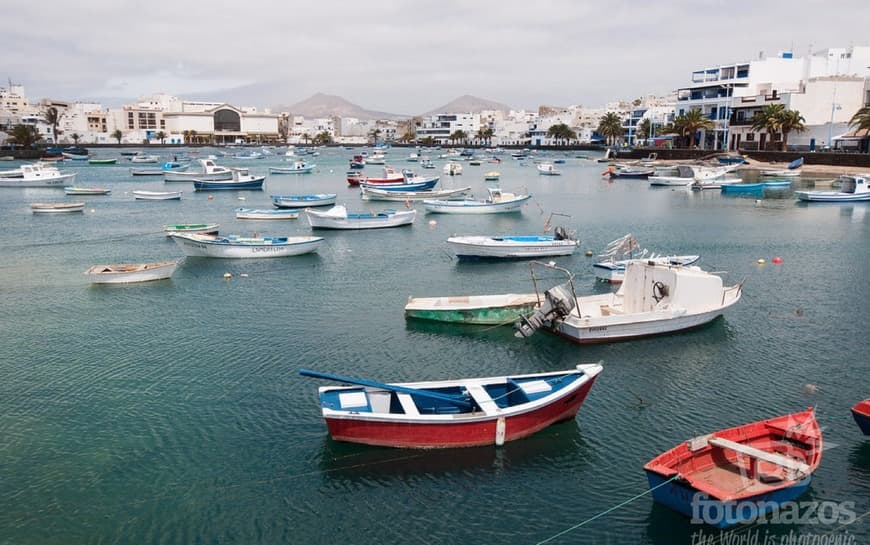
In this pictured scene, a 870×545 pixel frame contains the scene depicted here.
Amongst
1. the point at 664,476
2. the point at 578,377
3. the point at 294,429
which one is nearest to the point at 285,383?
the point at 294,429

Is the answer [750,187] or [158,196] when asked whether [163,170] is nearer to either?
[158,196]

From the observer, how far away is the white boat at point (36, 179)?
83688 millimetres

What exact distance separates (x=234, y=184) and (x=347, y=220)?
118 feet

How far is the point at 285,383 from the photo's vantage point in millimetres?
19469

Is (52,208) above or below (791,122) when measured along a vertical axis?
below

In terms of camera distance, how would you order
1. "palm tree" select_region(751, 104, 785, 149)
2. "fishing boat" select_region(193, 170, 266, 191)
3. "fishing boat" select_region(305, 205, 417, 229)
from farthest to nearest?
"palm tree" select_region(751, 104, 785, 149), "fishing boat" select_region(193, 170, 266, 191), "fishing boat" select_region(305, 205, 417, 229)

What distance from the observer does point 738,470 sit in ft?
44.4

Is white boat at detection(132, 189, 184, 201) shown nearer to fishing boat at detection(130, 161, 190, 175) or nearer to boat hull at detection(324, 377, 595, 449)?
fishing boat at detection(130, 161, 190, 175)

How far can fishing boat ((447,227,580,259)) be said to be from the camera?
36.3 meters

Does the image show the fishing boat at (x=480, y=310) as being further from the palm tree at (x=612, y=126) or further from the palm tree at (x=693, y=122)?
the palm tree at (x=612, y=126)

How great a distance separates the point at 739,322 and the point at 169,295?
24265 millimetres

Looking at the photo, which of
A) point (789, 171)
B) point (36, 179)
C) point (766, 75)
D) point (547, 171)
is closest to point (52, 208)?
point (36, 179)

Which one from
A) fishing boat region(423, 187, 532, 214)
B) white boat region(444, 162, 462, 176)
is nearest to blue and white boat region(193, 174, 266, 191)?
fishing boat region(423, 187, 532, 214)

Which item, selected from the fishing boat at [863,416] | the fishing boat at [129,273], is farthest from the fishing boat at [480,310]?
the fishing boat at [129,273]
